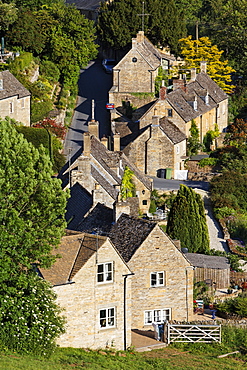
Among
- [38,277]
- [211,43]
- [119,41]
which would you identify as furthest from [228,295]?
[211,43]

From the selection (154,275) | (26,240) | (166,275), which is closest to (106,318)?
(154,275)

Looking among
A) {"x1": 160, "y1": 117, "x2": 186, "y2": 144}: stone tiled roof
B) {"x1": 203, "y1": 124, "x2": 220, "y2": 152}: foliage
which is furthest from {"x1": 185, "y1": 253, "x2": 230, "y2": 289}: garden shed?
{"x1": 203, "y1": 124, "x2": 220, "y2": 152}: foliage

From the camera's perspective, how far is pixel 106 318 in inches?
1651

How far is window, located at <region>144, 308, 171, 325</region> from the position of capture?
45719mm

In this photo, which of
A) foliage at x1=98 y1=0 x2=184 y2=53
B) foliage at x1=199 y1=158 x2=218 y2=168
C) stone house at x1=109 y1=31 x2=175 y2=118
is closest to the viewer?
foliage at x1=199 y1=158 x2=218 y2=168

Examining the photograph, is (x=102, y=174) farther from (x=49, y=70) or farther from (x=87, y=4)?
(x=87, y=4)

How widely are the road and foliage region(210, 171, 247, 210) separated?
12772 mm

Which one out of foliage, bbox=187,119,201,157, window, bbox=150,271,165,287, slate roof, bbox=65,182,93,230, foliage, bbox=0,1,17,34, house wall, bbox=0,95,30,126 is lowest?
window, bbox=150,271,165,287

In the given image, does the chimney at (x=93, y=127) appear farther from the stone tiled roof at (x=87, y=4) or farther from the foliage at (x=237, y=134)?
the stone tiled roof at (x=87, y=4)

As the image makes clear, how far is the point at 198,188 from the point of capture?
76.6 metres

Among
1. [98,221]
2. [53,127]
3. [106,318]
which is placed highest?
[53,127]

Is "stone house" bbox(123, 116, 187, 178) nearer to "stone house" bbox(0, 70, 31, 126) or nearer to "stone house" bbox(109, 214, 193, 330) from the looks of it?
"stone house" bbox(0, 70, 31, 126)

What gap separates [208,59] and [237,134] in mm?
18799

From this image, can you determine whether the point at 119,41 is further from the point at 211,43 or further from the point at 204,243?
the point at 204,243
